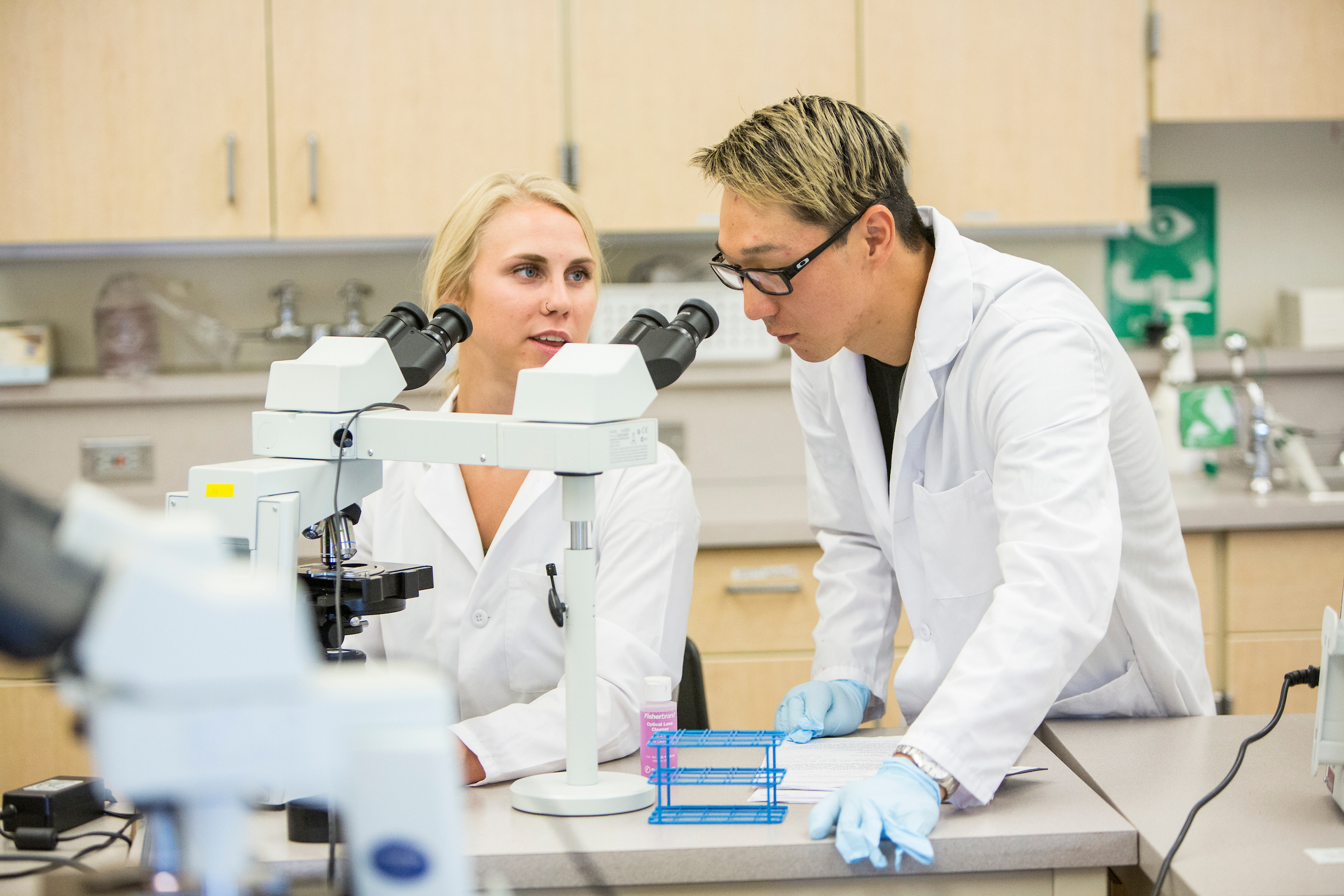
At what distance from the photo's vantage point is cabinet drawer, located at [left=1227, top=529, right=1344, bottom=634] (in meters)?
2.53

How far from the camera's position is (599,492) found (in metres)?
1.52

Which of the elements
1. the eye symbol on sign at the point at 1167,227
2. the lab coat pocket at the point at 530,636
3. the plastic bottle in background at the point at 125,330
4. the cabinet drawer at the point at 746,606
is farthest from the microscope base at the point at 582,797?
the eye symbol on sign at the point at 1167,227

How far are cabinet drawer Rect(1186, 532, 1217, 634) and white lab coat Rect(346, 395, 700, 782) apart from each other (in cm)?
147

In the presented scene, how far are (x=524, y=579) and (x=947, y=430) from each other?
0.58 meters

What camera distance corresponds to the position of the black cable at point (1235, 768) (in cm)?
101

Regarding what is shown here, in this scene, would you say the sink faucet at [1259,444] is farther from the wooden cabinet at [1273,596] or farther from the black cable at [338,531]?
the black cable at [338,531]

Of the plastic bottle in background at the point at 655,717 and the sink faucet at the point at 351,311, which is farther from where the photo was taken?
the sink faucet at the point at 351,311

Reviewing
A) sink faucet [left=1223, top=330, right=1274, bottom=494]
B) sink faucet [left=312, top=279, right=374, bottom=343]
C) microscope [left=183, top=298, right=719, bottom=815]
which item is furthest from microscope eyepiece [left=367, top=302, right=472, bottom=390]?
sink faucet [left=1223, top=330, right=1274, bottom=494]

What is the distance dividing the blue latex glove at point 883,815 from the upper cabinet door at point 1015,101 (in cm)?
197

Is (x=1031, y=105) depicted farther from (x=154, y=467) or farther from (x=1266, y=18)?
(x=154, y=467)

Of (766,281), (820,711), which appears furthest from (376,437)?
(820,711)

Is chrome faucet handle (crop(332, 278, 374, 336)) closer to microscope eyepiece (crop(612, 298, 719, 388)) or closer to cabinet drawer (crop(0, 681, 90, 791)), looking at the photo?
cabinet drawer (crop(0, 681, 90, 791))

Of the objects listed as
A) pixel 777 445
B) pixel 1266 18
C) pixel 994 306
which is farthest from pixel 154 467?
pixel 1266 18

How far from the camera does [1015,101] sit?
277cm
